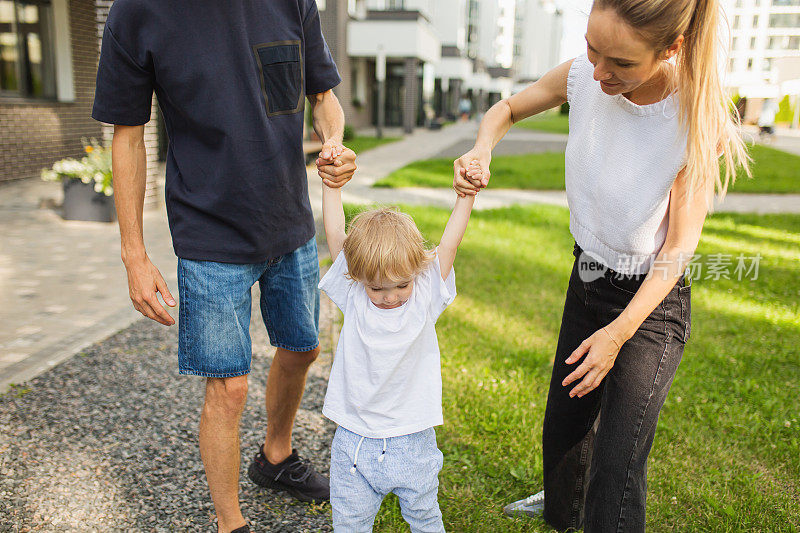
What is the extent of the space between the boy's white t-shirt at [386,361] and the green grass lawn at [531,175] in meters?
9.64

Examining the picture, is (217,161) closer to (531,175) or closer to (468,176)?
(468,176)

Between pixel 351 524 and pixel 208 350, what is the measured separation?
29.8 inches

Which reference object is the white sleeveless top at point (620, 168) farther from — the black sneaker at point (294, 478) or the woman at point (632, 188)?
the black sneaker at point (294, 478)

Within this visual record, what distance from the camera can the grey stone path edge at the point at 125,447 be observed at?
2.61 meters

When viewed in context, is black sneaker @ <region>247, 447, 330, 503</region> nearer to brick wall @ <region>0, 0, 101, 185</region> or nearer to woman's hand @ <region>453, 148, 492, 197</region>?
woman's hand @ <region>453, 148, 492, 197</region>

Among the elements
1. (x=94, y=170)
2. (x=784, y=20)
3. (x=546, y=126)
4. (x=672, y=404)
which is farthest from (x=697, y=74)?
(x=784, y=20)

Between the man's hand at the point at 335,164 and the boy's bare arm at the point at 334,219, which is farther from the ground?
the man's hand at the point at 335,164

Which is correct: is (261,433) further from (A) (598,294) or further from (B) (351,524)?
(A) (598,294)

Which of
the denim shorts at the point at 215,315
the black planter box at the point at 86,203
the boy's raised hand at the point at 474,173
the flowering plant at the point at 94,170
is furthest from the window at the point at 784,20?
the denim shorts at the point at 215,315

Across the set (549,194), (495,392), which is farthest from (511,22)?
(495,392)

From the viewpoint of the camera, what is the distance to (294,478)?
2762mm

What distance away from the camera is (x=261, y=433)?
10.9ft

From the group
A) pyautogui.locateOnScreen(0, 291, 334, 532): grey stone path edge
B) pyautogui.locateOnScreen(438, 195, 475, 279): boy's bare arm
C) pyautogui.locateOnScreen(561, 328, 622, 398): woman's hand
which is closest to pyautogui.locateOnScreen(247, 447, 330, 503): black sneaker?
pyautogui.locateOnScreen(0, 291, 334, 532): grey stone path edge

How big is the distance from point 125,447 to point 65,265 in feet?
11.8
